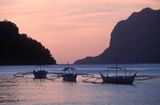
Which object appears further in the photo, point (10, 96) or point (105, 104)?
point (10, 96)

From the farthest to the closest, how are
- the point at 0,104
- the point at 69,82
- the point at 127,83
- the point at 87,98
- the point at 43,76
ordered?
the point at 43,76, the point at 69,82, the point at 127,83, the point at 87,98, the point at 0,104

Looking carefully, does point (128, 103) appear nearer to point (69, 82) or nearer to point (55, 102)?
point (55, 102)

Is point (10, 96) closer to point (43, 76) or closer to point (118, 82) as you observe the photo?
point (118, 82)

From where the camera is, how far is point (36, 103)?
55312 millimetres

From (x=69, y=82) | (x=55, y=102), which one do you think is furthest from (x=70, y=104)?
(x=69, y=82)

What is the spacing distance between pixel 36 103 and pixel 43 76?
55.7 meters

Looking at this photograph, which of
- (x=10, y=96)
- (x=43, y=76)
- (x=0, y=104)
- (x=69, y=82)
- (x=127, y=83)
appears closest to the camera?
(x=0, y=104)

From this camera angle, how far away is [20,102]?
56406mm

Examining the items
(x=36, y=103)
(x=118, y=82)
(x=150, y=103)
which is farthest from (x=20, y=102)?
(x=118, y=82)

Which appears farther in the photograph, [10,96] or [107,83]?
[107,83]

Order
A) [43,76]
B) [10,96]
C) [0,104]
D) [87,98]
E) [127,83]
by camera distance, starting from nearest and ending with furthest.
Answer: [0,104] → [87,98] → [10,96] → [127,83] → [43,76]

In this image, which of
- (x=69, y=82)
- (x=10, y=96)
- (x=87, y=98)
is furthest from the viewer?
(x=69, y=82)

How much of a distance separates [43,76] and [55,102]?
180 ft

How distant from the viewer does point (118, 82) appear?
8806cm
